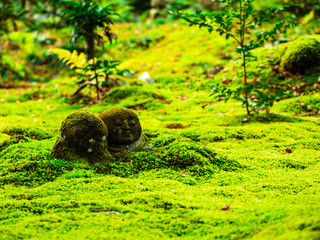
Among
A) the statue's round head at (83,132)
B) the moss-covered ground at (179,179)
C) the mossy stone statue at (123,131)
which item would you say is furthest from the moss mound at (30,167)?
the mossy stone statue at (123,131)

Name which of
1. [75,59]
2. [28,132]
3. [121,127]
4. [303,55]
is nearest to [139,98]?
[75,59]

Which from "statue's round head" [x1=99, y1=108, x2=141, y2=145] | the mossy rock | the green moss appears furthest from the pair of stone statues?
the mossy rock

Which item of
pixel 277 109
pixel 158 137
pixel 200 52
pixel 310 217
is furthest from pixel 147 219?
pixel 200 52

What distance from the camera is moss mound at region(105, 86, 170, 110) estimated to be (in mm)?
8398

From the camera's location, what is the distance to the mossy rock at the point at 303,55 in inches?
342

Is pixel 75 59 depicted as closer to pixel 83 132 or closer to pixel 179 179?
pixel 83 132

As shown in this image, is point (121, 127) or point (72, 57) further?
point (72, 57)

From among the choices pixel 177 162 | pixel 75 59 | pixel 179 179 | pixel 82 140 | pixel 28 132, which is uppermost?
pixel 75 59

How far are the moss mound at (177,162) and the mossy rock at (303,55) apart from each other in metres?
5.84

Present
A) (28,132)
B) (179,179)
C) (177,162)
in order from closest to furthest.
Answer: (179,179) → (177,162) → (28,132)

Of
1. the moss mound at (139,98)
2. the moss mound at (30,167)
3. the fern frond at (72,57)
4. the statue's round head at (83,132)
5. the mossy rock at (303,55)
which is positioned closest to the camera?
the moss mound at (30,167)

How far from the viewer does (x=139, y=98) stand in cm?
878

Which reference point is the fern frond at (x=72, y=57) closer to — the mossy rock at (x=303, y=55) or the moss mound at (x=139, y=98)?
the moss mound at (x=139, y=98)

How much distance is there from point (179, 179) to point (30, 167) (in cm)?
219
